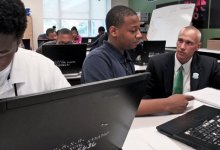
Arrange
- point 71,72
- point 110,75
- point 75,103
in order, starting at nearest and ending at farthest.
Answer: point 75,103 < point 110,75 < point 71,72

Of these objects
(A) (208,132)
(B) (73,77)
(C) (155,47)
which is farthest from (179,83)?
(C) (155,47)

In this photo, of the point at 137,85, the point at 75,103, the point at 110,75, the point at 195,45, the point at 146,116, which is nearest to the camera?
the point at 75,103

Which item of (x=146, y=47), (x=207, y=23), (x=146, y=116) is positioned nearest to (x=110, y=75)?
(x=146, y=116)

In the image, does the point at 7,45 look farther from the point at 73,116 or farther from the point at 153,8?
the point at 153,8

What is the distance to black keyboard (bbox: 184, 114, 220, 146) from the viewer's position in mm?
903

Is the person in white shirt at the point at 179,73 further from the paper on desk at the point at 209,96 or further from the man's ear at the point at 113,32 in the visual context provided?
the man's ear at the point at 113,32

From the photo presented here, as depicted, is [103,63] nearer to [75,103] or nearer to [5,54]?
[5,54]

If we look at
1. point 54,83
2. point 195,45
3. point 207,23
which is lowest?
point 54,83

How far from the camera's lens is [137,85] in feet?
2.22

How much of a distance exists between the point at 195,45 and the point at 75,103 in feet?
6.05

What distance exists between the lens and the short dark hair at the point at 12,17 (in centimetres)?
63

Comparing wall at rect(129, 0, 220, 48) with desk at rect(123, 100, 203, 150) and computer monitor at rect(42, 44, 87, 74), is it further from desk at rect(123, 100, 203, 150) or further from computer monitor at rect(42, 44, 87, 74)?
desk at rect(123, 100, 203, 150)

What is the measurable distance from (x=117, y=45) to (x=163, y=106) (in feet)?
1.81

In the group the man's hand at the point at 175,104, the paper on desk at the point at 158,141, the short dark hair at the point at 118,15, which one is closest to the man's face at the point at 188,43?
the short dark hair at the point at 118,15
